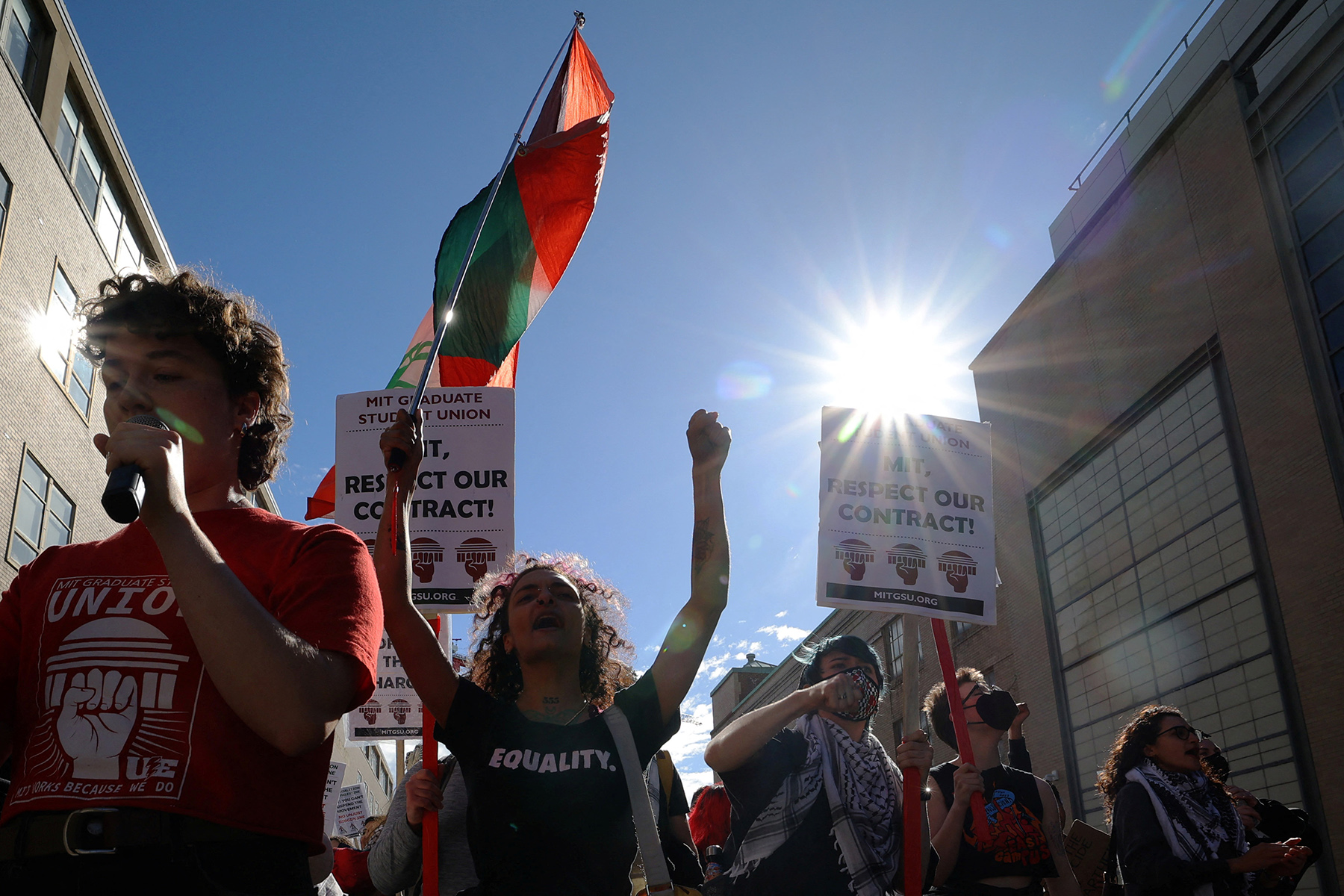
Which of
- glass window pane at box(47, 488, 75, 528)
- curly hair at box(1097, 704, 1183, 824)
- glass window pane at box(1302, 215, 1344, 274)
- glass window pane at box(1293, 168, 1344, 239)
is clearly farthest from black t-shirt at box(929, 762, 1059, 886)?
glass window pane at box(47, 488, 75, 528)

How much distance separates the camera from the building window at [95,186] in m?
18.9

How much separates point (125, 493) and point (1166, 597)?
1850 cm

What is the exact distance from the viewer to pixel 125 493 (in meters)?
1.24

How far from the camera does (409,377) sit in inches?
244

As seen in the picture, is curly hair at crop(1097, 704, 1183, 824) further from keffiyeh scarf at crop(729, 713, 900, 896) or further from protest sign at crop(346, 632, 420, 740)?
protest sign at crop(346, 632, 420, 740)

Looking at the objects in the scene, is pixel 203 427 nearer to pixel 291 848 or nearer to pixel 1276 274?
pixel 291 848

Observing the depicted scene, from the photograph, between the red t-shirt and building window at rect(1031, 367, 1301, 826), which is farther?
building window at rect(1031, 367, 1301, 826)

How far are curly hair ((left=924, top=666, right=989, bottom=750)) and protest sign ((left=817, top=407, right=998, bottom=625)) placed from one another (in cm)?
55

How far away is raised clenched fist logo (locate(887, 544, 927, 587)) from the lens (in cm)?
474

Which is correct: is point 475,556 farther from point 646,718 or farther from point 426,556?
point 646,718

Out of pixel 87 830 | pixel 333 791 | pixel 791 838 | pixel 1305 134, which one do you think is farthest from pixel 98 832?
pixel 1305 134

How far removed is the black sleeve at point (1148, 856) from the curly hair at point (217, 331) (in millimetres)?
4189

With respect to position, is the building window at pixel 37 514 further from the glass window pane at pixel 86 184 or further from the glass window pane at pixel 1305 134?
the glass window pane at pixel 1305 134

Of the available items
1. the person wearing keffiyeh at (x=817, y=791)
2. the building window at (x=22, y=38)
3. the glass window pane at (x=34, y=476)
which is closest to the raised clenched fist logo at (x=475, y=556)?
the person wearing keffiyeh at (x=817, y=791)
